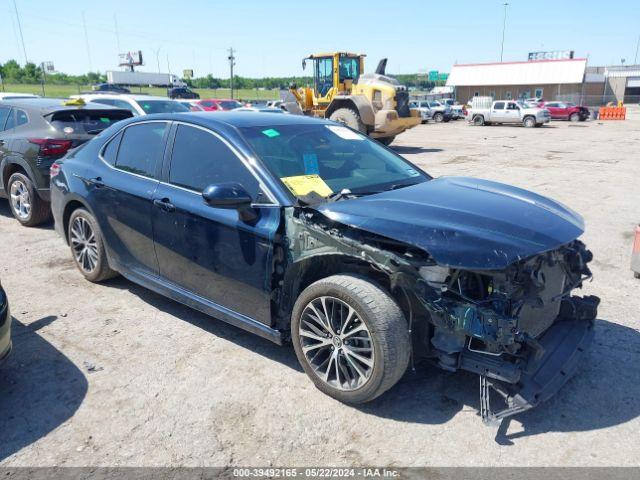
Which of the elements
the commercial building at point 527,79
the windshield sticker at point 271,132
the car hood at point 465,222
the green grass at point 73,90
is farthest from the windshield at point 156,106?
the commercial building at point 527,79

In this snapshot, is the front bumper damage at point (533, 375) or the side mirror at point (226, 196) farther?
the side mirror at point (226, 196)

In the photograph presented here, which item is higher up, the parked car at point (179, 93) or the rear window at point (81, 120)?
the rear window at point (81, 120)

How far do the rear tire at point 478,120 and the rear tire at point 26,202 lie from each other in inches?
1250

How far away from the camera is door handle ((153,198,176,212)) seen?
12.8 ft

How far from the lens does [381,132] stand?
16828 mm

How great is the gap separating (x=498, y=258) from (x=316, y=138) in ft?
6.13

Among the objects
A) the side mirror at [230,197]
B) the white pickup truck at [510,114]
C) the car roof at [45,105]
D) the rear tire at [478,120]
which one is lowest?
the rear tire at [478,120]

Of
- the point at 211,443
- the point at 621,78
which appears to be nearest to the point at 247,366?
the point at 211,443

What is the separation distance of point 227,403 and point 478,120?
34.6 metres

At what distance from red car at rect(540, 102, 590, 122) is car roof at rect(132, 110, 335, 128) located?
37.8 m

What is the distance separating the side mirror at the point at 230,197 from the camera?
3.29m

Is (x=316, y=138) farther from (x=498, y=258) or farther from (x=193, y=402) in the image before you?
(x=193, y=402)

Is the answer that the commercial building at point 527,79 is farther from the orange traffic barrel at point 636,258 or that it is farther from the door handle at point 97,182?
the door handle at point 97,182

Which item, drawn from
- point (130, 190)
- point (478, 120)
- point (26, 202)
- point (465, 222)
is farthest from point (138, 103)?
point (478, 120)
